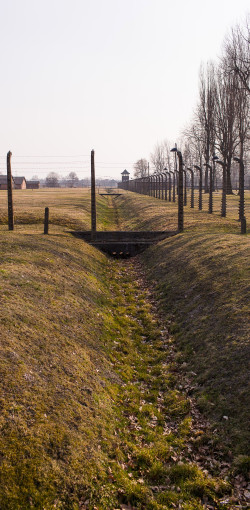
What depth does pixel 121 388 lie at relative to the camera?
8445mm

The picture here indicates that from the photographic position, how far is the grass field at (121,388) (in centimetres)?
552

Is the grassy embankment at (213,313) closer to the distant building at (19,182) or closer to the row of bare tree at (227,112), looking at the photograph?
the row of bare tree at (227,112)

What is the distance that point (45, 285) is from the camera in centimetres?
1171

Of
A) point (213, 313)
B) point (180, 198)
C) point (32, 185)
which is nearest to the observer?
point (213, 313)

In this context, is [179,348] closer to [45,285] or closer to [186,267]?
[45,285]

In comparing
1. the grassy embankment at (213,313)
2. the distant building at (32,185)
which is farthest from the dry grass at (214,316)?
the distant building at (32,185)

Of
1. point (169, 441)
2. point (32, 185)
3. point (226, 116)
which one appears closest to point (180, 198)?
point (169, 441)

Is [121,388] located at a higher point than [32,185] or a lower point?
lower

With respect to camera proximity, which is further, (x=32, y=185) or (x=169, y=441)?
(x=32, y=185)

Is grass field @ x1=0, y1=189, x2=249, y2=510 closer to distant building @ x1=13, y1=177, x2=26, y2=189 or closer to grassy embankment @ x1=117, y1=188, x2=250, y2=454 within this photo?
grassy embankment @ x1=117, y1=188, x2=250, y2=454

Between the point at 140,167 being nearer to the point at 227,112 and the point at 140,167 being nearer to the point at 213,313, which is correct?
the point at 227,112

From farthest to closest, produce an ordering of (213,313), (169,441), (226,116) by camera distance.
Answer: (226,116)
(213,313)
(169,441)

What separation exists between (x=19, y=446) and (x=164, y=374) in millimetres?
4392

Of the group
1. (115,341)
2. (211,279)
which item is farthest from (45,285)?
(211,279)
